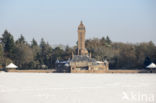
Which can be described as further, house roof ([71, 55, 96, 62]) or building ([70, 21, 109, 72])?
house roof ([71, 55, 96, 62])

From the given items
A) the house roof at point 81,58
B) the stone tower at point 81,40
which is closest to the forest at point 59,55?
the stone tower at point 81,40

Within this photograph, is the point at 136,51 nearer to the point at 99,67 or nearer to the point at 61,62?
the point at 99,67

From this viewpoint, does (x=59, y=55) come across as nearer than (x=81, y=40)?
No

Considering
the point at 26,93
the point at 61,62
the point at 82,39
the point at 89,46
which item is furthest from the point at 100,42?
the point at 26,93

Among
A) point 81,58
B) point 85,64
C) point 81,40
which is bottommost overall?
point 85,64

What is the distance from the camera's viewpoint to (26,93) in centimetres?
3077

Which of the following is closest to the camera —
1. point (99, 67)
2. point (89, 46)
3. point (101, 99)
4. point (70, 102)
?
point (70, 102)

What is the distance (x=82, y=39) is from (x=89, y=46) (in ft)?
33.9

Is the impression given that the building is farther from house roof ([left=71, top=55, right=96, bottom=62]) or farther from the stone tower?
the stone tower
